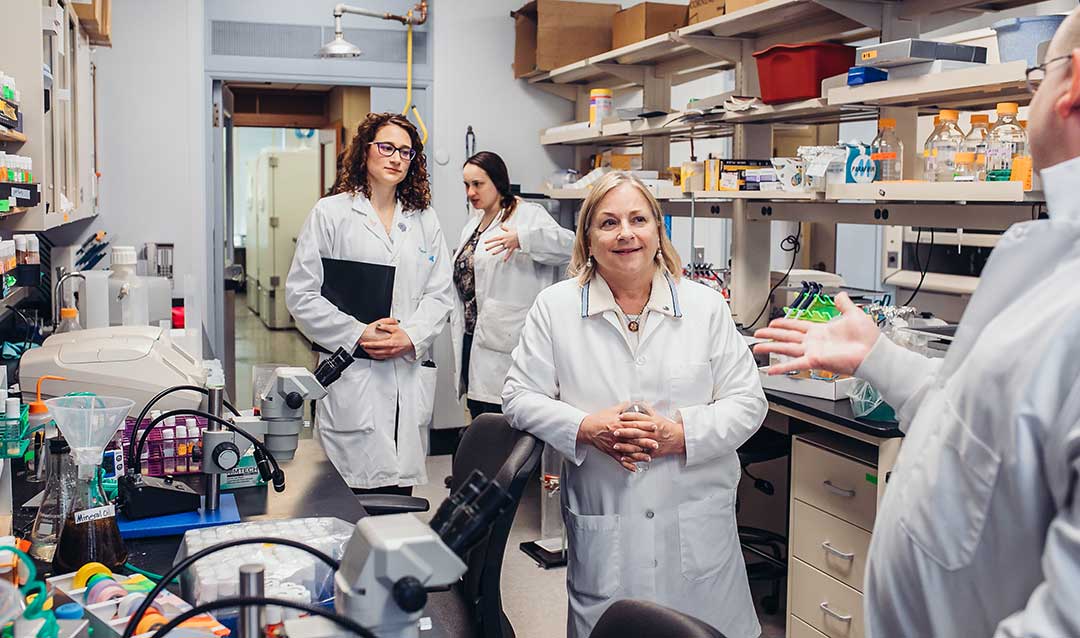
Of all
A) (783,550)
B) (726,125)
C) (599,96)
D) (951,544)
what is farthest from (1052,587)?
(599,96)

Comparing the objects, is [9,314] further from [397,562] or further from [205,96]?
[397,562]

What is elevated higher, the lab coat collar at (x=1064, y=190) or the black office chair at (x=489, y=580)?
the lab coat collar at (x=1064, y=190)

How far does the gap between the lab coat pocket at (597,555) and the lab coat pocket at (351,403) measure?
1252 mm

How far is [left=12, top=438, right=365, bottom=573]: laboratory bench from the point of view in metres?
1.71

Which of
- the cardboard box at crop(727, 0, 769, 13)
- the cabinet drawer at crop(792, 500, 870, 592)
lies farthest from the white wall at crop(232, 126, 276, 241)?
the cabinet drawer at crop(792, 500, 870, 592)

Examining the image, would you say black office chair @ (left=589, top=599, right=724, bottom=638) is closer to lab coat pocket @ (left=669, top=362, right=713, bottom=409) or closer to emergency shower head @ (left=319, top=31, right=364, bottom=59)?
lab coat pocket @ (left=669, top=362, right=713, bottom=409)

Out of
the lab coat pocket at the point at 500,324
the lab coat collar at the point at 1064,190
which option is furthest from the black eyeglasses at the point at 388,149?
the lab coat collar at the point at 1064,190

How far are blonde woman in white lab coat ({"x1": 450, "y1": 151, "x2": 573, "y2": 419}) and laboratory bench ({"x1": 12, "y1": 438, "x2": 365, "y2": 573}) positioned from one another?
73.6 inches

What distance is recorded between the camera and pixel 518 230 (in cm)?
394

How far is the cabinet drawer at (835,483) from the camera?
2.52 m

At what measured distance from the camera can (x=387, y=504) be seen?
2.19m

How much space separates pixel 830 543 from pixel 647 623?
1.52 meters

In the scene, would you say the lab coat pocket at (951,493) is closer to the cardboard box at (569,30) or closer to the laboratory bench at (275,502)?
the laboratory bench at (275,502)

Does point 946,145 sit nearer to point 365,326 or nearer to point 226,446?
point 365,326
